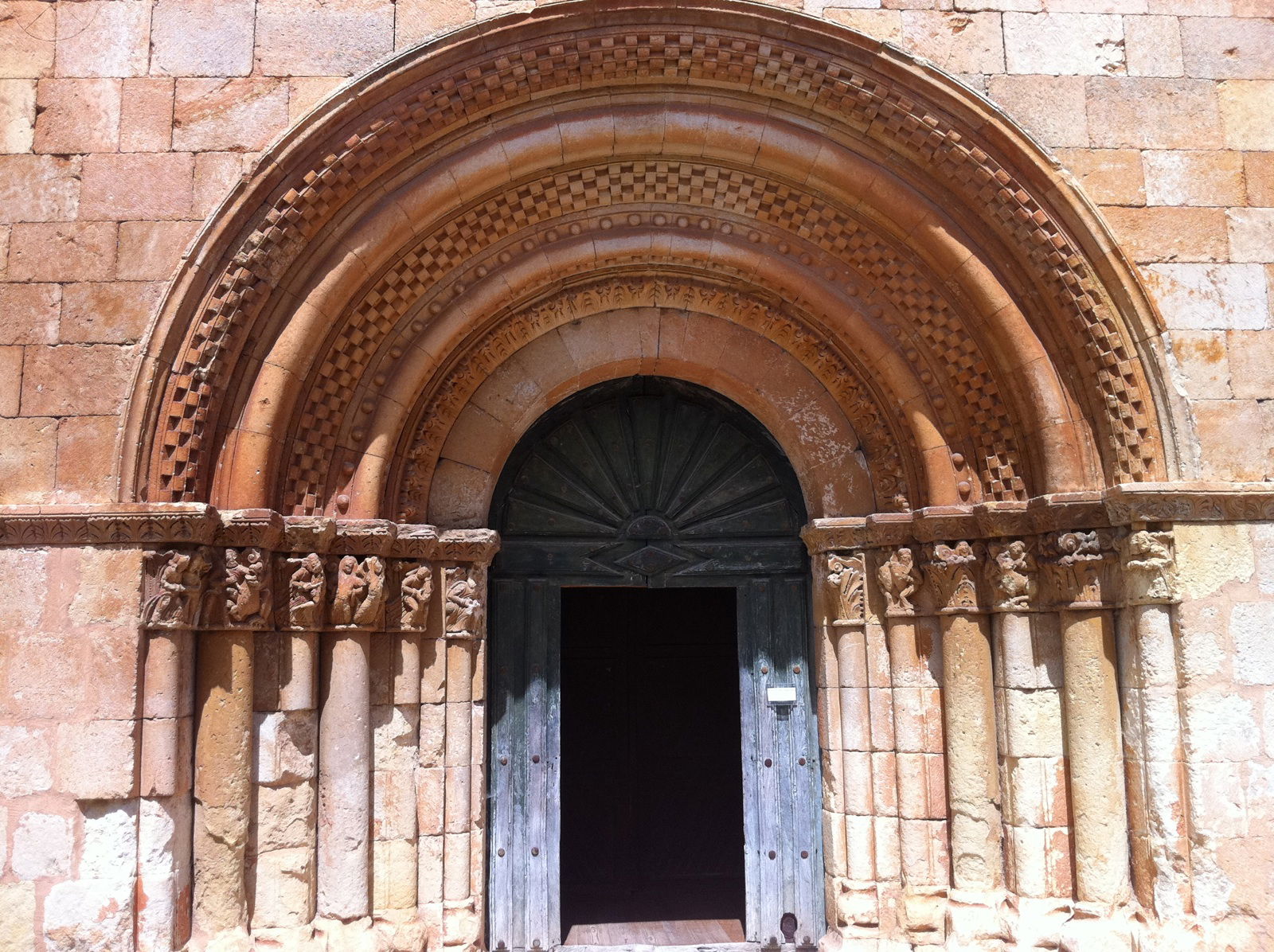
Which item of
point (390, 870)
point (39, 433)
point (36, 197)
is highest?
point (36, 197)

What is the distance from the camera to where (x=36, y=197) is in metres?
5.10

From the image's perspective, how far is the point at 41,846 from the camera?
4.66m

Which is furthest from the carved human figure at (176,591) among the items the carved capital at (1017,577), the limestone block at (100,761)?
the carved capital at (1017,577)

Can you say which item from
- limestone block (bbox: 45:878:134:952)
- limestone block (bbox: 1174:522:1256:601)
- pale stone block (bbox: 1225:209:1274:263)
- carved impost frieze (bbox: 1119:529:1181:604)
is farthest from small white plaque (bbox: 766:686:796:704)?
limestone block (bbox: 45:878:134:952)

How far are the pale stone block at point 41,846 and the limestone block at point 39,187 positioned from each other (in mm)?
2878

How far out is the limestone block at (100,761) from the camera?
15.3ft

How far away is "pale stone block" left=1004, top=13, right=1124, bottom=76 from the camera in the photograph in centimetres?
543

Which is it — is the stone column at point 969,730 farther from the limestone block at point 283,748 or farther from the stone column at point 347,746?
the limestone block at point 283,748

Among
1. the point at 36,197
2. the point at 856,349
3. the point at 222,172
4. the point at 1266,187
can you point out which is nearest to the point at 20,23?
the point at 36,197

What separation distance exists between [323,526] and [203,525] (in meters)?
0.58

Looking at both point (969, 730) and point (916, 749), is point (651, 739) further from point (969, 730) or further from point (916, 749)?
point (969, 730)

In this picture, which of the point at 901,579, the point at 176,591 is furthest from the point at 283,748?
the point at 901,579

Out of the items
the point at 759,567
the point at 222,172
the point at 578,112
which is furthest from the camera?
the point at 759,567

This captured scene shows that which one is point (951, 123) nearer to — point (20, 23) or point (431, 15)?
point (431, 15)
